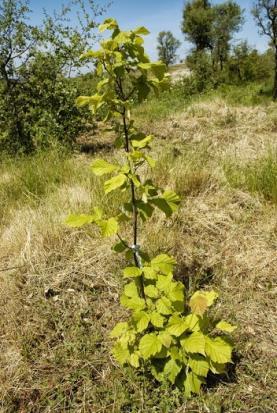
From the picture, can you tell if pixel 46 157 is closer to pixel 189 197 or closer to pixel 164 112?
pixel 189 197

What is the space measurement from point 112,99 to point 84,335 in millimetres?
1612

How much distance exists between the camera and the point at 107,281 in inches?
117

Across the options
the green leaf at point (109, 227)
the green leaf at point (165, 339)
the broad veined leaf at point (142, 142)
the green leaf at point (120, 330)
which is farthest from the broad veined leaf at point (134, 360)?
the broad veined leaf at point (142, 142)

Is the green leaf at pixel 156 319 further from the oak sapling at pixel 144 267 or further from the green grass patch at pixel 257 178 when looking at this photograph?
the green grass patch at pixel 257 178

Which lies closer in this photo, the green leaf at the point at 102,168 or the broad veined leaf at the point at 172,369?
the green leaf at the point at 102,168

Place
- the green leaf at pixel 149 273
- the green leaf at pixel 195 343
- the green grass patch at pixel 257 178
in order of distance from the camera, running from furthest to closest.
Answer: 1. the green grass patch at pixel 257 178
2. the green leaf at pixel 149 273
3. the green leaf at pixel 195 343

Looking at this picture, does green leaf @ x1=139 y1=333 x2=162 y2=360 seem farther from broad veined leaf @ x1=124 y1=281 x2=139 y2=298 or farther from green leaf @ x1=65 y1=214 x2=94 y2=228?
green leaf @ x1=65 y1=214 x2=94 y2=228

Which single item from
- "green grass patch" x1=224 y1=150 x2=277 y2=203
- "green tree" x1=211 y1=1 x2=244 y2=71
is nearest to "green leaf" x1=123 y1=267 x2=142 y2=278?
"green grass patch" x1=224 y1=150 x2=277 y2=203

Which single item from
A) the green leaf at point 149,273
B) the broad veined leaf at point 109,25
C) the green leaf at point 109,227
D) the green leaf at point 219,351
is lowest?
the green leaf at point 219,351

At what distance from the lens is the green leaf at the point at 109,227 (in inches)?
75.5

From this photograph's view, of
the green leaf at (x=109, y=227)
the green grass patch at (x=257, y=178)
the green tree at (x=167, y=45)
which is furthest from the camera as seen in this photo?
the green tree at (x=167, y=45)

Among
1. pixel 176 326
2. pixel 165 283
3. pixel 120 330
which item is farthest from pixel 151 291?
pixel 120 330

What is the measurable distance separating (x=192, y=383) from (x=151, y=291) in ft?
1.84

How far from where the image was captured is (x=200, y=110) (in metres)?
9.06
